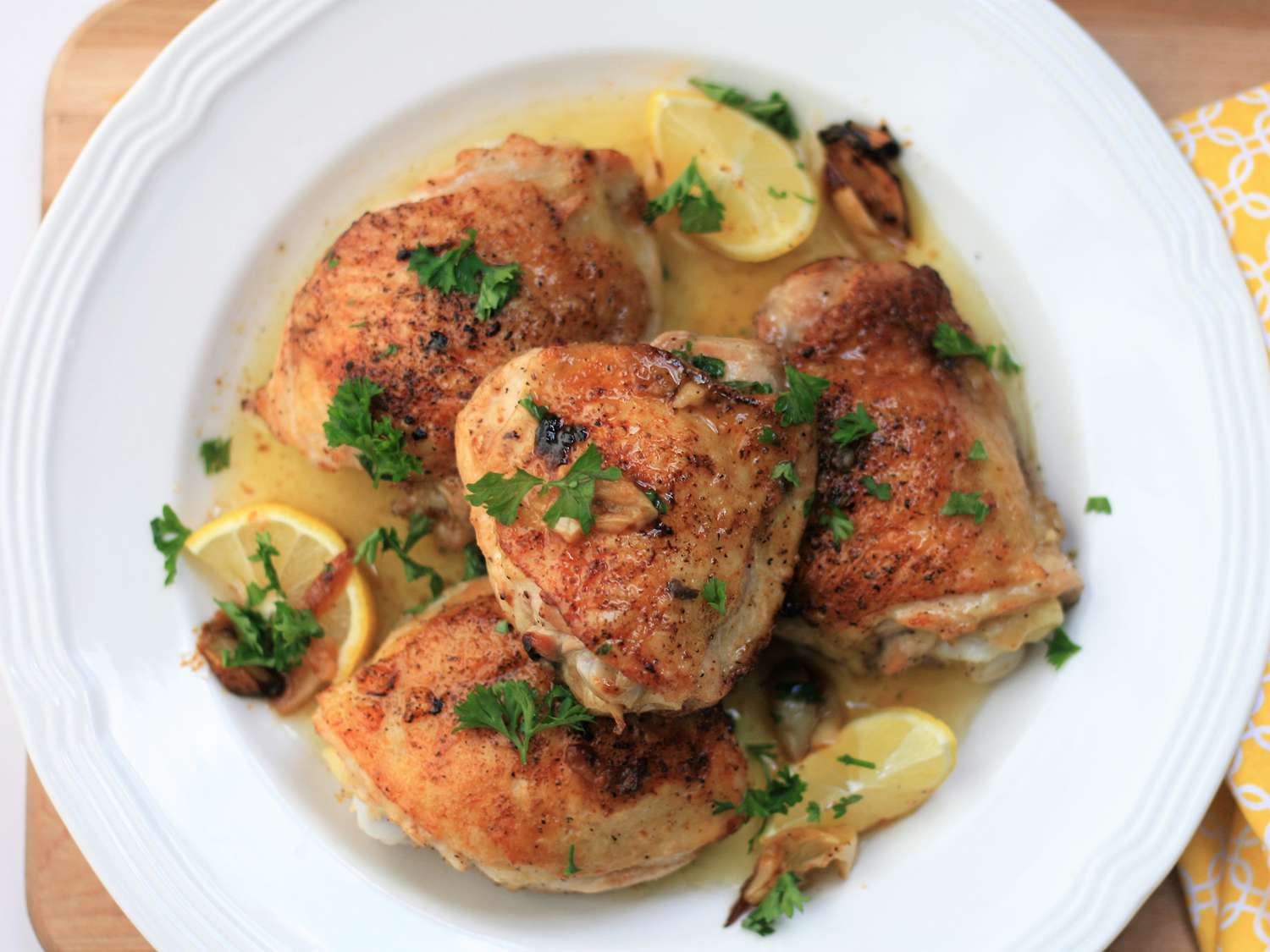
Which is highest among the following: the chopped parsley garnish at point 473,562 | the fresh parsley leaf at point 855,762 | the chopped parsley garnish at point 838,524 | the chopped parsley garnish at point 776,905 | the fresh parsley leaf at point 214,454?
the chopped parsley garnish at point 838,524

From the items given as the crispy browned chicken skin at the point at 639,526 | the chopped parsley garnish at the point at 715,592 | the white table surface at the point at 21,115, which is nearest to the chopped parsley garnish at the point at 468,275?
the crispy browned chicken skin at the point at 639,526

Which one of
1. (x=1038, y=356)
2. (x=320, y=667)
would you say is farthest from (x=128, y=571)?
(x=1038, y=356)

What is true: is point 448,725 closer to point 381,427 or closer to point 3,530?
point 381,427

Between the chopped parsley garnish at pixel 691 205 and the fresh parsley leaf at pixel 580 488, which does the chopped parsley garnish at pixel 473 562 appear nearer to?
the fresh parsley leaf at pixel 580 488

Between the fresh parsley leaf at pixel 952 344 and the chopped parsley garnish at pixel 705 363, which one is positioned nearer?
the chopped parsley garnish at pixel 705 363

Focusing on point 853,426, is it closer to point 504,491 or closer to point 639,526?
point 639,526
